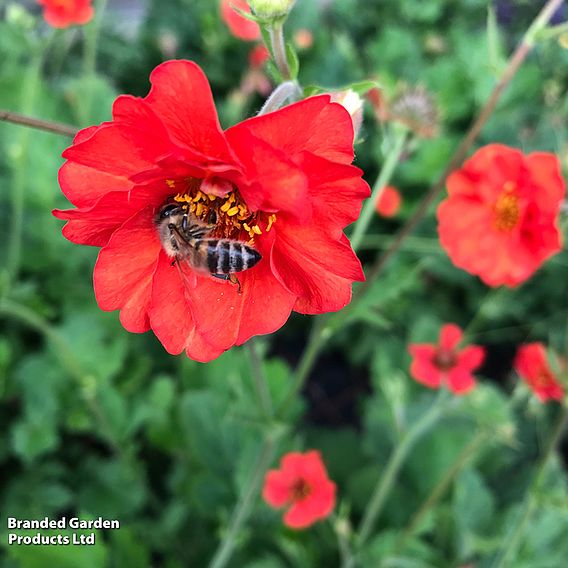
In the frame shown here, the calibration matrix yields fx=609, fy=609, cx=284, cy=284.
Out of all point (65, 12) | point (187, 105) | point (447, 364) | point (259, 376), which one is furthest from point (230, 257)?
point (65, 12)

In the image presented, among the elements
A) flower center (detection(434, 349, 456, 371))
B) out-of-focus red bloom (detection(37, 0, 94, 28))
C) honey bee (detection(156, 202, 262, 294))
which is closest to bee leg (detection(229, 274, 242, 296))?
honey bee (detection(156, 202, 262, 294))

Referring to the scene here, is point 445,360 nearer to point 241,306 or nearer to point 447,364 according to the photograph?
point 447,364

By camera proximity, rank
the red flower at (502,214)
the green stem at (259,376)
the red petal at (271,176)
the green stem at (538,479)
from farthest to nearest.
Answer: the green stem at (538,479) → the red flower at (502,214) → the green stem at (259,376) → the red petal at (271,176)

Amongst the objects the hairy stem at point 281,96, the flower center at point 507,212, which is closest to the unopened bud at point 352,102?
the hairy stem at point 281,96

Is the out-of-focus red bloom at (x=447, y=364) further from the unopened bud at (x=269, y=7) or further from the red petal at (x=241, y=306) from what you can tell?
the unopened bud at (x=269, y=7)

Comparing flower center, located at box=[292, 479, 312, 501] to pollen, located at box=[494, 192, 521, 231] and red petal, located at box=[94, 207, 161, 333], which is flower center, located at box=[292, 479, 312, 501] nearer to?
pollen, located at box=[494, 192, 521, 231]

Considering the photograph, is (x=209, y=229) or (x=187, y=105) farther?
(x=209, y=229)

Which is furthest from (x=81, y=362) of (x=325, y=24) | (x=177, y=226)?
(x=325, y=24)
